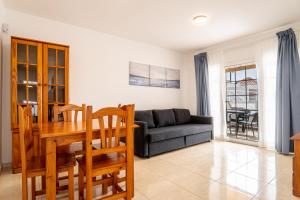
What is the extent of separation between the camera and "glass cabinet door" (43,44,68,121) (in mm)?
2740

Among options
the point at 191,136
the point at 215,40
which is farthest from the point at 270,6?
the point at 191,136

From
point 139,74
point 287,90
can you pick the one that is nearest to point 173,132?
point 139,74

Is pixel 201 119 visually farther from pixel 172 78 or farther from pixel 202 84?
pixel 172 78

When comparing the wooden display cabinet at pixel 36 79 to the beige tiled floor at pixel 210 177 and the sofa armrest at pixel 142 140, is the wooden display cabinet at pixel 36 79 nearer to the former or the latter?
the beige tiled floor at pixel 210 177

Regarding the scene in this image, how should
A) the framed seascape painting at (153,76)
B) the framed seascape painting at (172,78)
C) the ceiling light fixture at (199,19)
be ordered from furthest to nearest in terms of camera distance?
the framed seascape painting at (172,78) → the framed seascape painting at (153,76) → the ceiling light fixture at (199,19)

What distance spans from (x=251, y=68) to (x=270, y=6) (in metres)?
1.72

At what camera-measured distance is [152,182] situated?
2229 mm

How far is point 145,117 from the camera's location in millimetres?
3812

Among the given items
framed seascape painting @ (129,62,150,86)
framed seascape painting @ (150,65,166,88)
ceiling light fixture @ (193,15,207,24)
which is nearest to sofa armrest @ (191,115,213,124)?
framed seascape painting @ (150,65,166,88)

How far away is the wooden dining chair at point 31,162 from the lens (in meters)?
1.45

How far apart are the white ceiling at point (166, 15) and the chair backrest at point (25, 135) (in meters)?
1.79

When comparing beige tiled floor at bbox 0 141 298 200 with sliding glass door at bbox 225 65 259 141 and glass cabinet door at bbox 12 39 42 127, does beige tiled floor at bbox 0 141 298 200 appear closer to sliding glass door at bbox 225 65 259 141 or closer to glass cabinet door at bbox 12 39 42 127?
sliding glass door at bbox 225 65 259 141

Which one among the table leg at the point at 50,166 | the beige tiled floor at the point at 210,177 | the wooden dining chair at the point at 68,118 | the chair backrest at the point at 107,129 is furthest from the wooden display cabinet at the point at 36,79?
the chair backrest at the point at 107,129

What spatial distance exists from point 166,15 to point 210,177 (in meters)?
2.64
